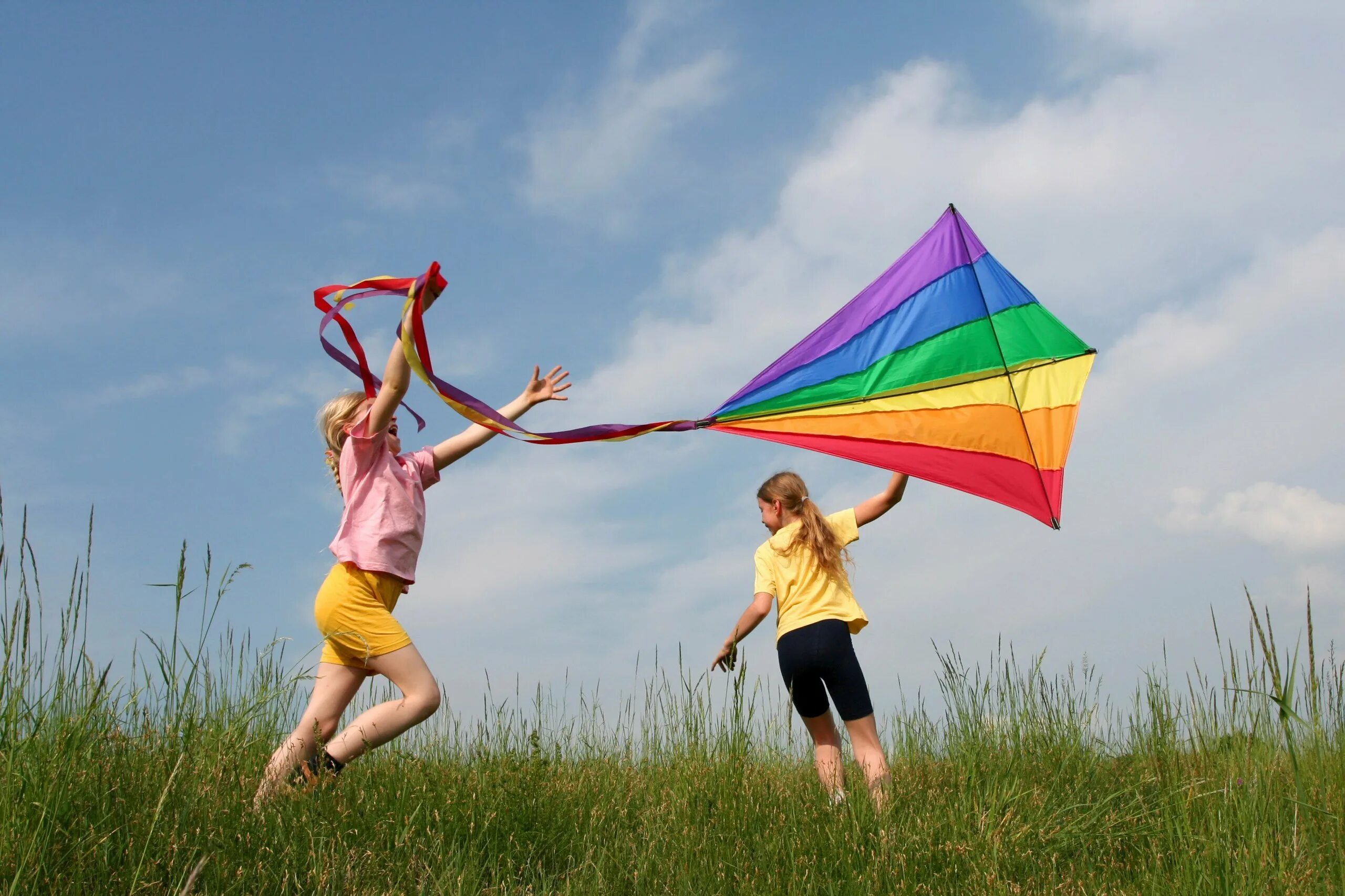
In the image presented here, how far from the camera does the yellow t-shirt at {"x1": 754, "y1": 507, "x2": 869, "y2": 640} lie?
4969 mm

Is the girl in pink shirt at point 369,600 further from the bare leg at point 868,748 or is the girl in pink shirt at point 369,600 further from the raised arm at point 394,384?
the bare leg at point 868,748

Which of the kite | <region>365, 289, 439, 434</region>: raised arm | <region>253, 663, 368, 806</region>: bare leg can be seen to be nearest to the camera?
<region>253, 663, 368, 806</region>: bare leg

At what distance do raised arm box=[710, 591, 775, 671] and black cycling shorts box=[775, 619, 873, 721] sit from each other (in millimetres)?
227

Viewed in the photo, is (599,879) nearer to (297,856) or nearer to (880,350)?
(297,856)

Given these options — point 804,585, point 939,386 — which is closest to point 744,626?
point 804,585

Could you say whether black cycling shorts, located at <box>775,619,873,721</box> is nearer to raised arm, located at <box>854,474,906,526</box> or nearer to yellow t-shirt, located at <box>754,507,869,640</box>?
yellow t-shirt, located at <box>754,507,869,640</box>

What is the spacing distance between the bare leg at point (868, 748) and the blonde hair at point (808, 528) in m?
0.78

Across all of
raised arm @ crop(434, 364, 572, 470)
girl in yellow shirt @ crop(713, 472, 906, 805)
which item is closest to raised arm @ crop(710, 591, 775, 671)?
girl in yellow shirt @ crop(713, 472, 906, 805)

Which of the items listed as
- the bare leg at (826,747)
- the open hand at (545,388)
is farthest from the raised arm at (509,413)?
the bare leg at (826,747)

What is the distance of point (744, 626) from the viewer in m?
5.20

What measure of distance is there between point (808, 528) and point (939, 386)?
113 centimetres

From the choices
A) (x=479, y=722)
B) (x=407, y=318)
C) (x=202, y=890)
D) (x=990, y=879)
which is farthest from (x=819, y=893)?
(x=407, y=318)

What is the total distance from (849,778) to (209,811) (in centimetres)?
320

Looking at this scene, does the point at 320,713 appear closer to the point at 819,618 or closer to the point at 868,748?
the point at 819,618
